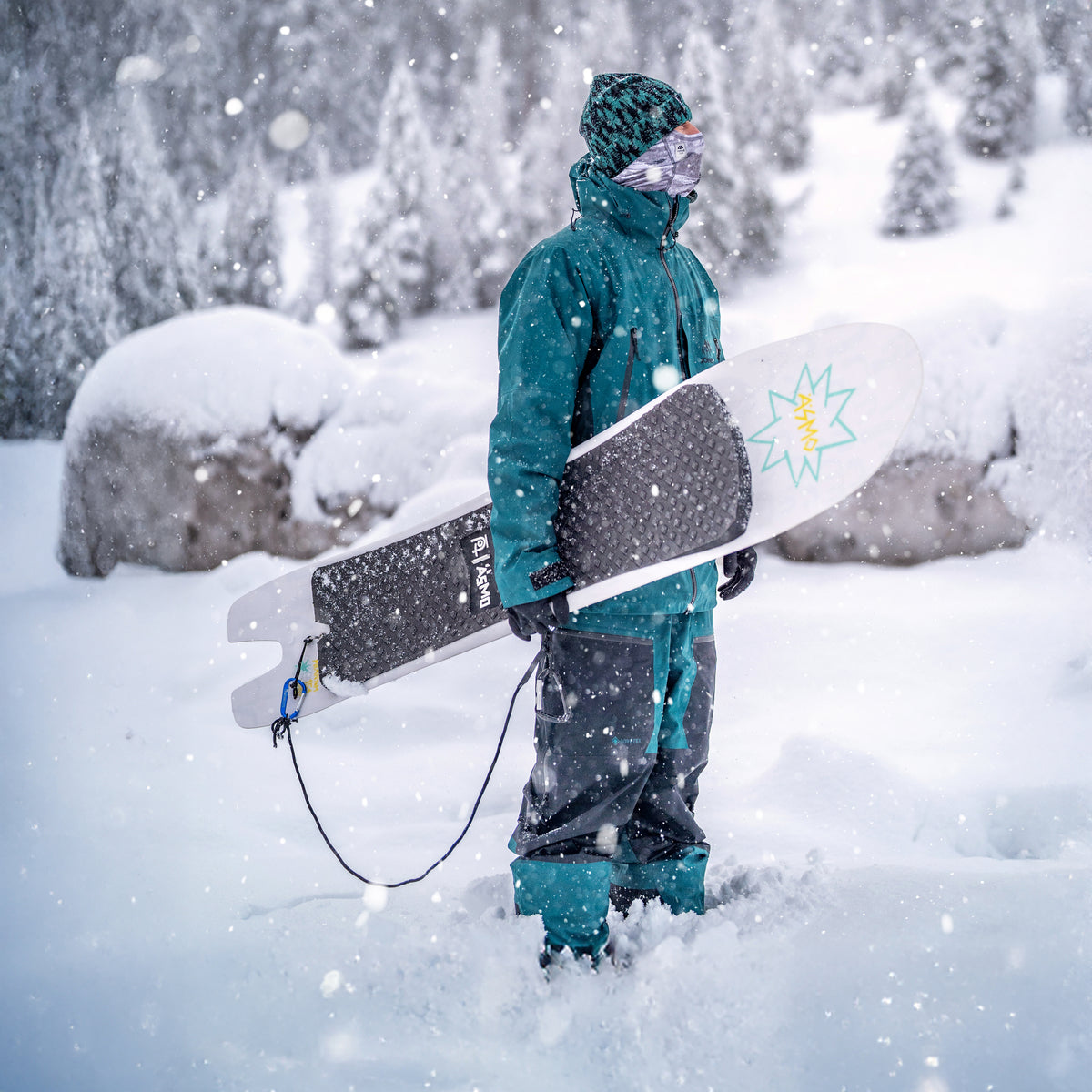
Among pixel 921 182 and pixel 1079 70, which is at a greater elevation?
pixel 1079 70

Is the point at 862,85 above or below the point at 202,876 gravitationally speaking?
above

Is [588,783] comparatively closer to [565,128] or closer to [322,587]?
[322,587]

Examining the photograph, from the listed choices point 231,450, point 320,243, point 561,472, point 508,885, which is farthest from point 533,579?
point 320,243

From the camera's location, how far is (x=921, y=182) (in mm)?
8203

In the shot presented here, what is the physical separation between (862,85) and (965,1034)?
12292mm

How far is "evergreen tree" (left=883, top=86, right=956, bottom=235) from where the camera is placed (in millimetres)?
8086

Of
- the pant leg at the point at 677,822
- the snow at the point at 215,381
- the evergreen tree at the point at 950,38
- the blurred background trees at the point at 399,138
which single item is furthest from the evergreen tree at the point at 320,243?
the pant leg at the point at 677,822

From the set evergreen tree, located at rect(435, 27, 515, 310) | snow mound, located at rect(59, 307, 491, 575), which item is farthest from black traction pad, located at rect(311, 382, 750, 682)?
evergreen tree, located at rect(435, 27, 515, 310)

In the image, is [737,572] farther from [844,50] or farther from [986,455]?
[844,50]

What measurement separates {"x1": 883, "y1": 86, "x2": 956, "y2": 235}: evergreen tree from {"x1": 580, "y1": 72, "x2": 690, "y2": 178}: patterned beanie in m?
8.09

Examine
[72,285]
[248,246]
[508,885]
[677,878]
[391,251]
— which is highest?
[248,246]

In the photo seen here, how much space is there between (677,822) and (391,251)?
8.52 metres

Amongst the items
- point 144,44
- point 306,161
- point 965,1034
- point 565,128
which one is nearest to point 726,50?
point 565,128

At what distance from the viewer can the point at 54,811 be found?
194 cm
